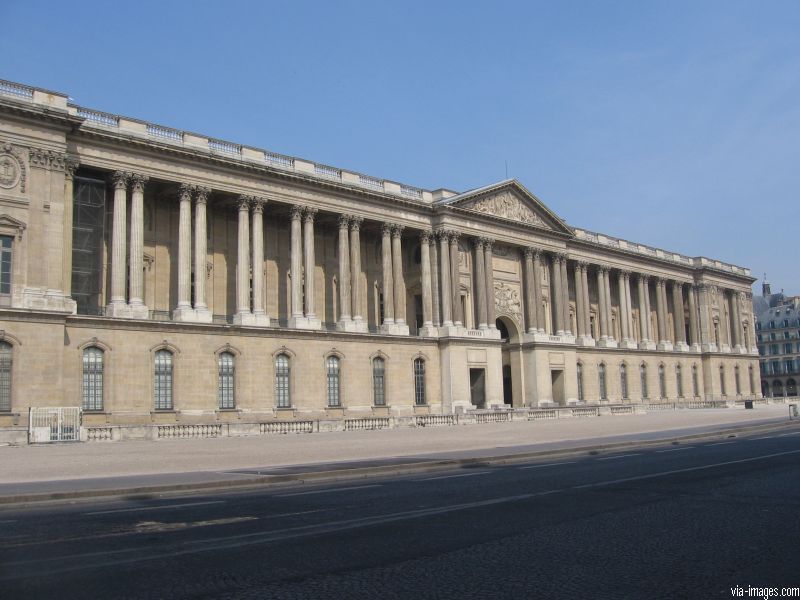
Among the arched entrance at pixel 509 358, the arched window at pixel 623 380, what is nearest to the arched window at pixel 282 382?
the arched entrance at pixel 509 358

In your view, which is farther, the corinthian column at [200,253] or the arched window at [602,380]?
the arched window at [602,380]

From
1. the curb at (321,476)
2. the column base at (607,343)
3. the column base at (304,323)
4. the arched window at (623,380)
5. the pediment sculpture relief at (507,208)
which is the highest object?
the pediment sculpture relief at (507,208)

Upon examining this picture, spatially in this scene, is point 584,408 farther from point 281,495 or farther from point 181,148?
point 281,495

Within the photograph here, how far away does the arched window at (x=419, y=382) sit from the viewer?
180 feet

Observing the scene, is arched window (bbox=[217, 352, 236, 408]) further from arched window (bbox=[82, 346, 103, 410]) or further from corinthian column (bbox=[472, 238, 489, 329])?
corinthian column (bbox=[472, 238, 489, 329])

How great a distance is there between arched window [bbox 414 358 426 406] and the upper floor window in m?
27.2

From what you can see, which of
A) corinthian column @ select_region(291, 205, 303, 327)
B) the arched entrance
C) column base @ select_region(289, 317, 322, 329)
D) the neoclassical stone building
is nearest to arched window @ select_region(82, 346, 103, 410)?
the neoclassical stone building

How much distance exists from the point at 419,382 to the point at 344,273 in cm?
982

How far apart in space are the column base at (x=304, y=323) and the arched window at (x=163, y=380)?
8428 millimetres

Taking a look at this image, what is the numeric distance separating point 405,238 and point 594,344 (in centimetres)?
2311

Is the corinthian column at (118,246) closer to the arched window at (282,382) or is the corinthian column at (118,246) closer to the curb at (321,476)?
the arched window at (282,382)

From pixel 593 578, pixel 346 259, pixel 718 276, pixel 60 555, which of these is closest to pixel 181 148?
pixel 346 259

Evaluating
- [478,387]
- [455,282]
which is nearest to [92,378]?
[455,282]

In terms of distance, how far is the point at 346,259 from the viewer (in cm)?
5197
